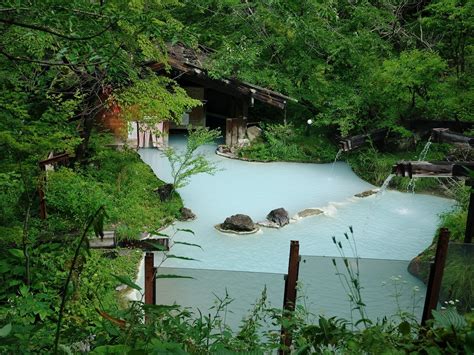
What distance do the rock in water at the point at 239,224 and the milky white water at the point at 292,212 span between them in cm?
23

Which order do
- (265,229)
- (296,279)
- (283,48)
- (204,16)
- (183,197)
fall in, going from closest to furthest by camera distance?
(296,279)
(265,229)
(183,197)
(283,48)
(204,16)

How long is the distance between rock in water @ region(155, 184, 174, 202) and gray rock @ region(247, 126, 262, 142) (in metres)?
6.45

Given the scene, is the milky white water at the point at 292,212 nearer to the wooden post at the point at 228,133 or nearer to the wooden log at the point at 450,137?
the wooden post at the point at 228,133

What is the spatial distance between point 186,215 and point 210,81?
6.86 m

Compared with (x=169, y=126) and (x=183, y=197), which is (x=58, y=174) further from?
(x=169, y=126)

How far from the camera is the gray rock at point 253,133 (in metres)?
17.4

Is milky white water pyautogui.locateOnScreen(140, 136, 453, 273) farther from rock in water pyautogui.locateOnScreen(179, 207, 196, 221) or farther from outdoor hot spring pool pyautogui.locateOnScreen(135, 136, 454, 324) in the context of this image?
rock in water pyautogui.locateOnScreen(179, 207, 196, 221)

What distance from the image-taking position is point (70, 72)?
9.67m

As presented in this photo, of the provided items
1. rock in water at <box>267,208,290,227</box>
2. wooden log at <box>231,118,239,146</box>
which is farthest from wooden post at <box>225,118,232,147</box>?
rock in water at <box>267,208,290,227</box>

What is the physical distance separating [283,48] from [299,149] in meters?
4.13

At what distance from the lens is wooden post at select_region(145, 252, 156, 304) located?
14.5 feet

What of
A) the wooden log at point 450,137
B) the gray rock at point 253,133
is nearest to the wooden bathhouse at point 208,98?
the gray rock at point 253,133

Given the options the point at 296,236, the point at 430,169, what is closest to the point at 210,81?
the point at 296,236

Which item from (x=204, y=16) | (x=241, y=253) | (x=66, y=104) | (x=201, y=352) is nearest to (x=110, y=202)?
(x=66, y=104)
